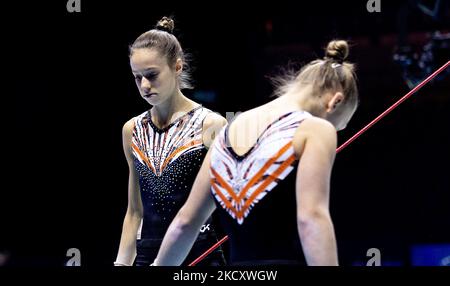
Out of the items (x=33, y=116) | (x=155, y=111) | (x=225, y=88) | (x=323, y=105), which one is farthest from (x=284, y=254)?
(x=33, y=116)

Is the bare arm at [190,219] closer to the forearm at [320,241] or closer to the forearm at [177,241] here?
the forearm at [177,241]

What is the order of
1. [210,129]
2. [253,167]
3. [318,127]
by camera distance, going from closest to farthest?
1. [318,127]
2. [253,167]
3. [210,129]

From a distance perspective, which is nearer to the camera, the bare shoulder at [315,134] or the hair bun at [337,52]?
the bare shoulder at [315,134]

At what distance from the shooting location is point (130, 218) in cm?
286

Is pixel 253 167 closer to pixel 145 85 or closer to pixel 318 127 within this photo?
pixel 318 127

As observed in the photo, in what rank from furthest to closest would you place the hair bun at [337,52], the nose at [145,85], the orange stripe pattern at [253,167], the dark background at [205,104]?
the dark background at [205,104]
the nose at [145,85]
the hair bun at [337,52]
the orange stripe pattern at [253,167]

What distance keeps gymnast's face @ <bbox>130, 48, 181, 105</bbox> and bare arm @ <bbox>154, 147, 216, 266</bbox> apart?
66 cm

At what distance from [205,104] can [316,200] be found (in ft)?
7.66

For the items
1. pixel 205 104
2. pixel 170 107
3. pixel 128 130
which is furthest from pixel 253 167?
pixel 205 104

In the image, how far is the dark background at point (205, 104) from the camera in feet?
13.4

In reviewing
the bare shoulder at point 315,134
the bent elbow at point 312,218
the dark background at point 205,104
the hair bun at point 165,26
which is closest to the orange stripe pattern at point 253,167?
the bare shoulder at point 315,134

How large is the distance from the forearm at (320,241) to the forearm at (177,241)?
16.1 inches

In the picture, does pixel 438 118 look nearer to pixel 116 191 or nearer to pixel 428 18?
pixel 428 18

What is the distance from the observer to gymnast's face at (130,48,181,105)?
2.66 metres
